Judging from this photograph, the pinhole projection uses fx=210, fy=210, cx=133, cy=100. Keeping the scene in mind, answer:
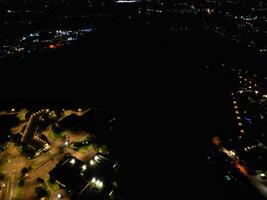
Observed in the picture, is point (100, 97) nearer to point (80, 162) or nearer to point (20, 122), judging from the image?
point (20, 122)

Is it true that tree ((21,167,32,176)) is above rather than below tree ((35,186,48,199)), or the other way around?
above

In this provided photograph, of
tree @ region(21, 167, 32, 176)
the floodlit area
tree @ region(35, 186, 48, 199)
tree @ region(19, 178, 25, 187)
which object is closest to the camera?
tree @ region(35, 186, 48, 199)

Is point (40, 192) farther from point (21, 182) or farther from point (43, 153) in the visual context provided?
point (43, 153)

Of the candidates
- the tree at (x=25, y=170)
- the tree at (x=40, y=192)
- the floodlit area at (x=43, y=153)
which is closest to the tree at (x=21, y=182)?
the floodlit area at (x=43, y=153)

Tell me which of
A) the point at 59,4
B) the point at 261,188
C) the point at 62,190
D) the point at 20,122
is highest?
the point at 59,4

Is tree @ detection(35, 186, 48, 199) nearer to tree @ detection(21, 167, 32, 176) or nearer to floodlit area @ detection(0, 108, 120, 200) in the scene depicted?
floodlit area @ detection(0, 108, 120, 200)

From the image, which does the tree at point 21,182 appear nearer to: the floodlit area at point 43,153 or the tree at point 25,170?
the floodlit area at point 43,153

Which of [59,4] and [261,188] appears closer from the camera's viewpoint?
[261,188]

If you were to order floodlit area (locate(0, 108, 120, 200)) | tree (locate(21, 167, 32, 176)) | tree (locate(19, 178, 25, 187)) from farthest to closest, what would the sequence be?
1. tree (locate(21, 167, 32, 176))
2. tree (locate(19, 178, 25, 187))
3. floodlit area (locate(0, 108, 120, 200))

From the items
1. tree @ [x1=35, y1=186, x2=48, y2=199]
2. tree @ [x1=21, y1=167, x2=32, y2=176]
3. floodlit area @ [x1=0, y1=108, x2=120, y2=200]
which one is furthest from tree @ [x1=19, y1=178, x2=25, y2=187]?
tree @ [x1=35, y1=186, x2=48, y2=199]

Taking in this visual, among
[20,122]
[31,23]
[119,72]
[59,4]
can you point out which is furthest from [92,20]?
[20,122]

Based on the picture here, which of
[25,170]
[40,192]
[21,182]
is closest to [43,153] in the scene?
[25,170]
